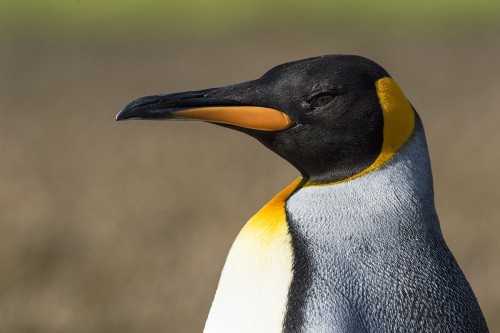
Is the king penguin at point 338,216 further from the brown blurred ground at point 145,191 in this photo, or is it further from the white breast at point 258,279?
the brown blurred ground at point 145,191

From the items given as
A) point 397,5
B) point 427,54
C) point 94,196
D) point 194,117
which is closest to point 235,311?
point 194,117

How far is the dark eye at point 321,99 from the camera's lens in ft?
7.04

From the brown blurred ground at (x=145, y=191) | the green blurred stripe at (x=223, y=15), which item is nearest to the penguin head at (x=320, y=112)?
the brown blurred ground at (x=145, y=191)

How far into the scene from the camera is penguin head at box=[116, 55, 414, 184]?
214cm

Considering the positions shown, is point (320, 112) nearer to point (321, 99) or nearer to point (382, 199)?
point (321, 99)

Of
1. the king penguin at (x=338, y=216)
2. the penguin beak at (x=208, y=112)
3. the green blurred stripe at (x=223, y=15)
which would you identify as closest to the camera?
the king penguin at (x=338, y=216)

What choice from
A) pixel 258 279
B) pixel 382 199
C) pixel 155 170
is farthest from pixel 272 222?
pixel 155 170

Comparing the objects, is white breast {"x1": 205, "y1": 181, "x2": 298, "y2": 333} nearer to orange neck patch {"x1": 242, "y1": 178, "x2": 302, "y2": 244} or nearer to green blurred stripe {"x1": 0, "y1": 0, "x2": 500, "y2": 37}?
orange neck patch {"x1": 242, "y1": 178, "x2": 302, "y2": 244}

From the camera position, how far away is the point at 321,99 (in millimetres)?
2150

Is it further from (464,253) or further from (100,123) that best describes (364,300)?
(100,123)

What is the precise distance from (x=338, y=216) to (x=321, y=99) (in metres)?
0.25

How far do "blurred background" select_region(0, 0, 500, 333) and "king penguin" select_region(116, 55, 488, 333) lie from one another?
4051 mm

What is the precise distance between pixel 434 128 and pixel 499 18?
22.2 feet

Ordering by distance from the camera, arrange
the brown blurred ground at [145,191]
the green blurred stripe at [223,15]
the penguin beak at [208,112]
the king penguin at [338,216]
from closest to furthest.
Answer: the king penguin at [338,216] < the penguin beak at [208,112] < the brown blurred ground at [145,191] < the green blurred stripe at [223,15]
